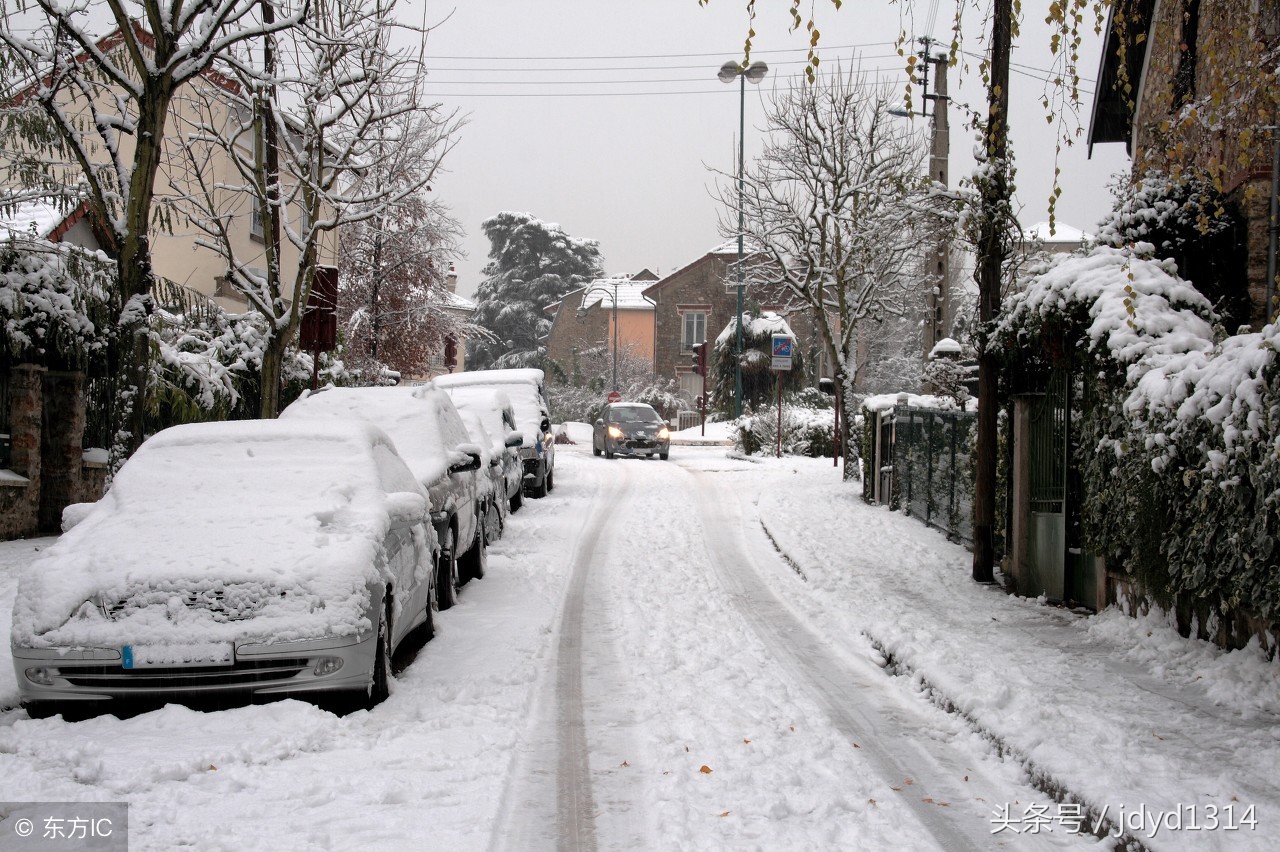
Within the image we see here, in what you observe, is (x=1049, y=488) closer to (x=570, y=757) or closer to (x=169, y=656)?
(x=570, y=757)

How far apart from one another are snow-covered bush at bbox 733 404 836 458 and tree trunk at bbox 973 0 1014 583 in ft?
61.2

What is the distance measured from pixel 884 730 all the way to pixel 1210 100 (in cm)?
431

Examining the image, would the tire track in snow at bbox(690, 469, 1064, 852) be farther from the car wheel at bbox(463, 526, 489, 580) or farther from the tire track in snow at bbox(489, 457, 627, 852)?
the car wheel at bbox(463, 526, 489, 580)

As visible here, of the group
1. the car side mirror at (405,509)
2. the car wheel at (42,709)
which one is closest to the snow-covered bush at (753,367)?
the car side mirror at (405,509)

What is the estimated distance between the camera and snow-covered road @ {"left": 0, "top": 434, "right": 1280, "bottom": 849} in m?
4.67

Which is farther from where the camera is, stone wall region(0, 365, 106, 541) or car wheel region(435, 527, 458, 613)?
stone wall region(0, 365, 106, 541)

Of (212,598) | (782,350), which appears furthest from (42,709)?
(782,350)

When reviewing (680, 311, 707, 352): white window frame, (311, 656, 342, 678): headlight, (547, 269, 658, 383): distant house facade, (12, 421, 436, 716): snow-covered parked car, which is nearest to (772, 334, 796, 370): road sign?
(12, 421, 436, 716): snow-covered parked car

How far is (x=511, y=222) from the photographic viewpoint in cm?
7212

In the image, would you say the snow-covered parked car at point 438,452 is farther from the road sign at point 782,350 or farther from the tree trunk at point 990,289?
the road sign at point 782,350

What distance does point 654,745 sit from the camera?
5.88m

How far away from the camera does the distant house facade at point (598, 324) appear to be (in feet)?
217

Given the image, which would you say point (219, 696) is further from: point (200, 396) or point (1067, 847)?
point (200, 396)

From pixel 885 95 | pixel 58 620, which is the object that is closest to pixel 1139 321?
pixel 58 620
